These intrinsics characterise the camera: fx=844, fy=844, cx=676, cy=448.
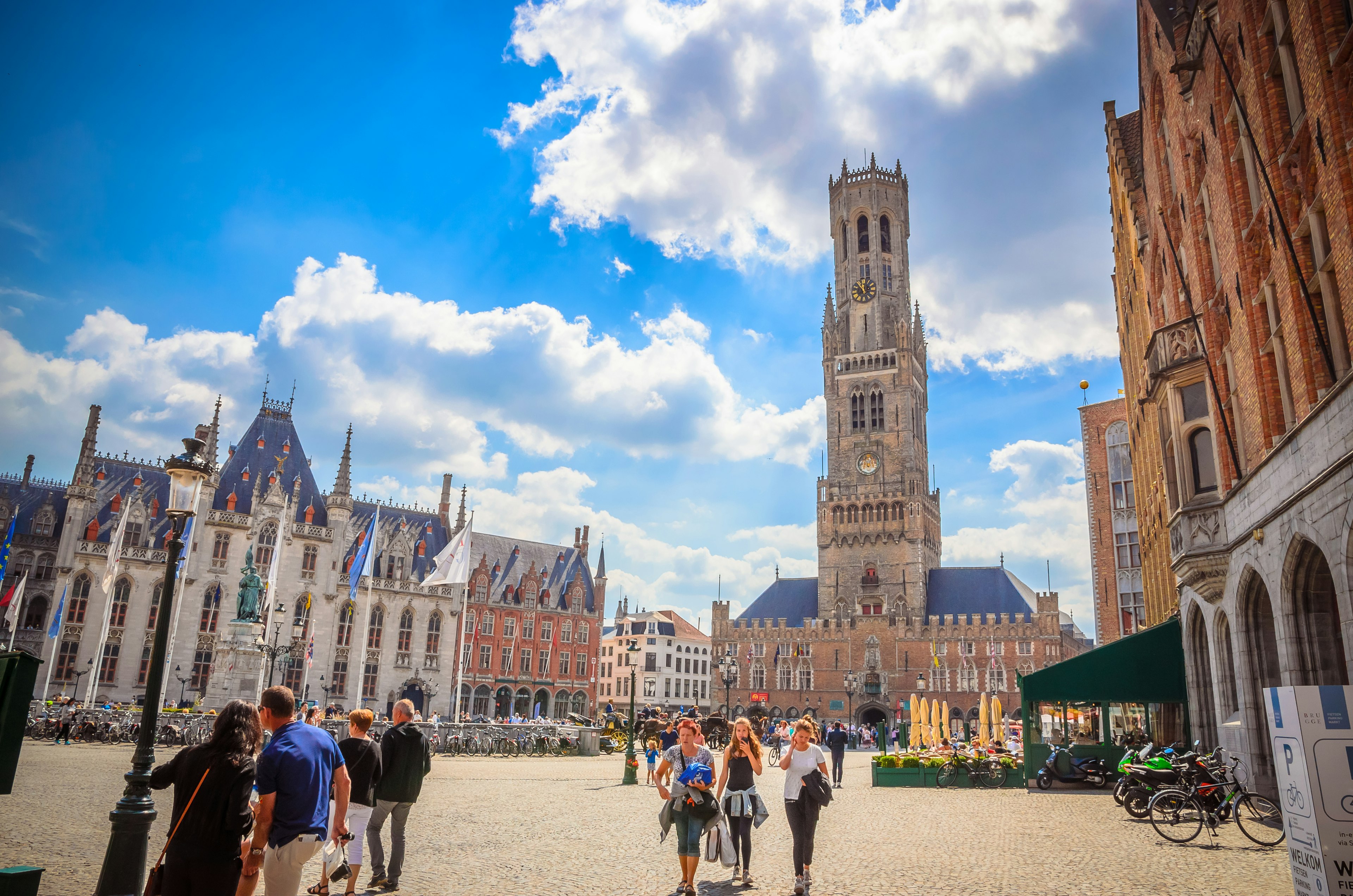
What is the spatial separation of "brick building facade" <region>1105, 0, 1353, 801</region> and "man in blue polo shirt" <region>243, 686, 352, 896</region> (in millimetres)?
11667

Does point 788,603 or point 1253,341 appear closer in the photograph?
point 1253,341

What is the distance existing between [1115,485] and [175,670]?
52.2 meters

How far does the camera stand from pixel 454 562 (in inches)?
1602

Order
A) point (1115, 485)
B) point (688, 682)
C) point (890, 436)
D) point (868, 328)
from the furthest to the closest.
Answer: point (688, 682) < point (868, 328) < point (890, 436) < point (1115, 485)

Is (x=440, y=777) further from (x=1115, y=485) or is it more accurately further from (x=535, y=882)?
(x=1115, y=485)

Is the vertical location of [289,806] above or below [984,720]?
above

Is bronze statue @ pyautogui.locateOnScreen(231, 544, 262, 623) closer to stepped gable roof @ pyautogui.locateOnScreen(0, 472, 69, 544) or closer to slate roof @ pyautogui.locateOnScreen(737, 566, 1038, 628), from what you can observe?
stepped gable roof @ pyautogui.locateOnScreen(0, 472, 69, 544)

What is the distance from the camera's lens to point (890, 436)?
76125 mm

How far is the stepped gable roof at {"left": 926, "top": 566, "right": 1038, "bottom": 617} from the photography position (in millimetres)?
70875

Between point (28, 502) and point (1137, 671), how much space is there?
5954 cm

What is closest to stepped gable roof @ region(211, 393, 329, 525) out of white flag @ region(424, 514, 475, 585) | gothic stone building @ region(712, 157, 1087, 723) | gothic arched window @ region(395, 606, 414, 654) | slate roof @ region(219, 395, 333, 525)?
slate roof @ region(219, 395, 333, 525)

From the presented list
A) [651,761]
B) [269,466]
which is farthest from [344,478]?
[651,761]

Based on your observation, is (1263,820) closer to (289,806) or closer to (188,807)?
(289,806)

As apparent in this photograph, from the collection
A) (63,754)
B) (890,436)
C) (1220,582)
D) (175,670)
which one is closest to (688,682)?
(890,436)
